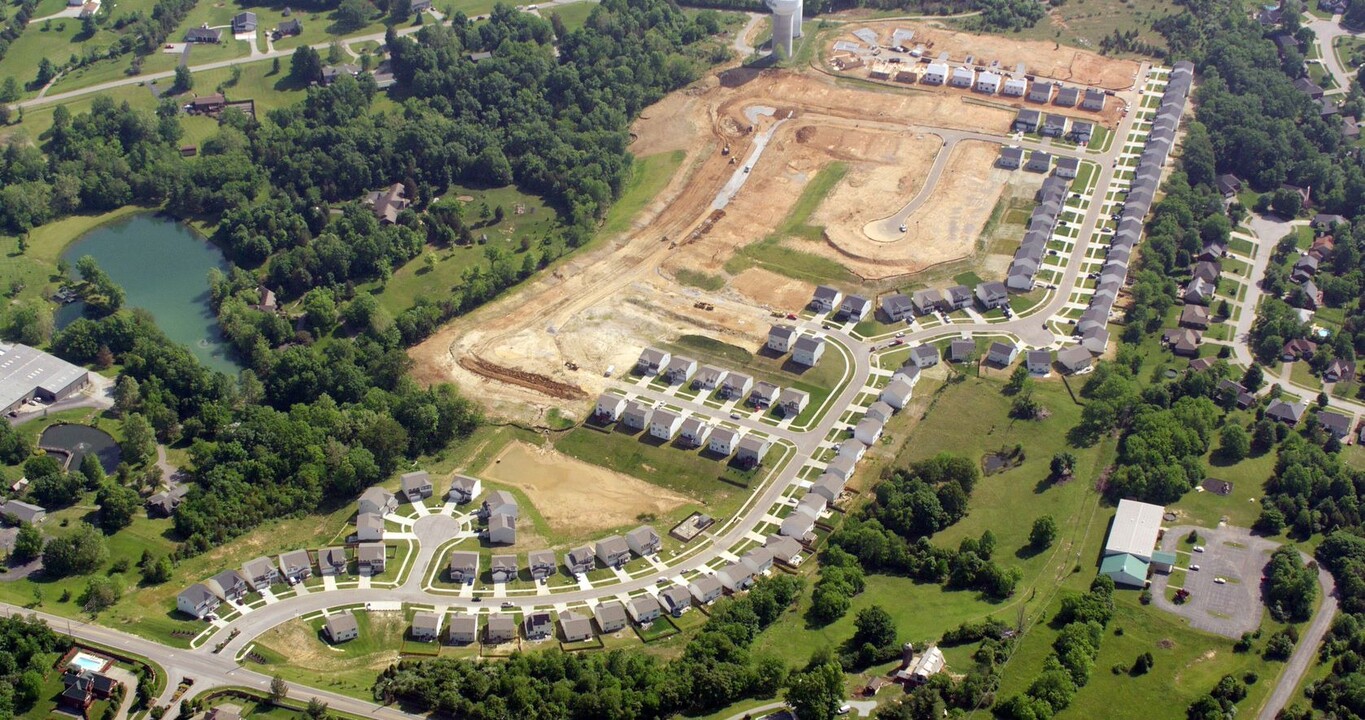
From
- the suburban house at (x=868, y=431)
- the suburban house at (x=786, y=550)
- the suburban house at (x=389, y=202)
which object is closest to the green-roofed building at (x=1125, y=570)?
the suburban house at (x=786, y=550)

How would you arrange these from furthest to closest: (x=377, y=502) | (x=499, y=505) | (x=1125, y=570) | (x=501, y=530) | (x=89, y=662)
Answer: (x=499, y=505) → (x=377, y=502) → (x=501, y=530) → (x=1125, y=570) → (x=89, y=662)

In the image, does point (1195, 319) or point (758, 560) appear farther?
point (1195, 319)

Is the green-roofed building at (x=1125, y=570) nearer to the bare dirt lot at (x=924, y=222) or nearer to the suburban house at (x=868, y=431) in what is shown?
the suburban house at (x=868, y=431)

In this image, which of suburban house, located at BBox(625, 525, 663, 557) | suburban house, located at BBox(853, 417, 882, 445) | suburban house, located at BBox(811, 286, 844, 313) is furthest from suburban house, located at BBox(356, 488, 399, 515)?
suburban house, located at BBox(811, 286, 844, 313)

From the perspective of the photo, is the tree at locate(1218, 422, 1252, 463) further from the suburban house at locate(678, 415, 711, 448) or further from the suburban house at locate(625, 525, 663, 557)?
the suburban house at locate(625, 525, 663, 557)

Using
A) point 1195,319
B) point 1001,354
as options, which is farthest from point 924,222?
point 1195,319

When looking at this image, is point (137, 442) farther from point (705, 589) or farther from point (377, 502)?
point (705, 589)

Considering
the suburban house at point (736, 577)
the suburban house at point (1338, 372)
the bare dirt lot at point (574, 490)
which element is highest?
the suburban house at point (736, 577)

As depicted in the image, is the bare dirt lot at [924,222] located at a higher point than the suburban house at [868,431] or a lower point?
higher
